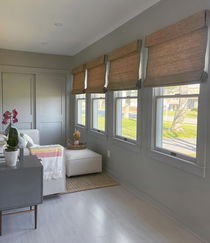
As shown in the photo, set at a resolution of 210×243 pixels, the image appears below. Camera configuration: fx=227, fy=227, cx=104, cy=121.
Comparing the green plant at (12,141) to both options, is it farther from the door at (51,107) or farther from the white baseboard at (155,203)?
the door at (51,107)

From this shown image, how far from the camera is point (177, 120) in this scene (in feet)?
8.73

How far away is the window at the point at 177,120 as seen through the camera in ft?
7.92

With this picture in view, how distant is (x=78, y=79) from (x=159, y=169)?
332cm

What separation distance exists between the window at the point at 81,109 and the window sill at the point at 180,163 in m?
2.84

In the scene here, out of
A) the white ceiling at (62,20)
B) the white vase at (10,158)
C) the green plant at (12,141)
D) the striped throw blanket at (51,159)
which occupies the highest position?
the white ceiling at (62,20)

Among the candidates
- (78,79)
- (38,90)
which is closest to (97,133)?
(78,79)

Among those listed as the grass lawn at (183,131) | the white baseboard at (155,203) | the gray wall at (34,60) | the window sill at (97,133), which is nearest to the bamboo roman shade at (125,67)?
the grass lawn at (183,131)

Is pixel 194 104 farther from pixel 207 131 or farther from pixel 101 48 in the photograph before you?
pixel 101 48

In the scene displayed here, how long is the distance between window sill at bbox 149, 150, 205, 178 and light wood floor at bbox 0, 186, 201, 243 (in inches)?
25.1

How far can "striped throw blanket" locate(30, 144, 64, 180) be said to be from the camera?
9.70 ft

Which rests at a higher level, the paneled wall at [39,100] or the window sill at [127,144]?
the paneled wall at [39,100]

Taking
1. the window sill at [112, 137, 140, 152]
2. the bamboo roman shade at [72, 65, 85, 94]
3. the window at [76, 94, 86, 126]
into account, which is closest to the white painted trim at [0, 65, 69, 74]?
the bamboo roman shade at [72, 65, 85, 94]

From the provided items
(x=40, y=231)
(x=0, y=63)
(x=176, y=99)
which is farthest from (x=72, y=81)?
(x=40, y=231)

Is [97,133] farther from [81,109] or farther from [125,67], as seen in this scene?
[125,67]
